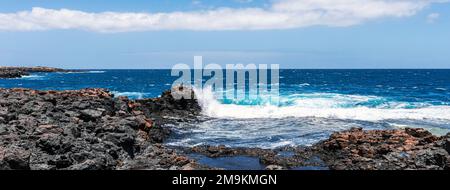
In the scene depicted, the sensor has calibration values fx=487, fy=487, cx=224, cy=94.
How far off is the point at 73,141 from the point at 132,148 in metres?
2.10

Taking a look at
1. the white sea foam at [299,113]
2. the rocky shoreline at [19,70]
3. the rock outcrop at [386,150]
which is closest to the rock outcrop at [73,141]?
the rock outcrop at [386,150]

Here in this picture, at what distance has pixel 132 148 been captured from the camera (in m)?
14.9

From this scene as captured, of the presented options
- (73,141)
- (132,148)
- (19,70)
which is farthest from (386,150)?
(19,70)

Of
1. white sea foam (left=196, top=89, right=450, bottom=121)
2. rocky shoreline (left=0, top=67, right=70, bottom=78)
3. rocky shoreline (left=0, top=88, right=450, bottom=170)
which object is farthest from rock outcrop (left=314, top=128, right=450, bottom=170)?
rocky shoreline (left=0, top=67, right=70, bottom=78)

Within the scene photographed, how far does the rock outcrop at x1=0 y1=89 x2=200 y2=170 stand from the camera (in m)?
11.7

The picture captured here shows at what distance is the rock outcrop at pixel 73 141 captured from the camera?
38.5 feet

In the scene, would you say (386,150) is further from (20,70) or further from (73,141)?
(20,70)

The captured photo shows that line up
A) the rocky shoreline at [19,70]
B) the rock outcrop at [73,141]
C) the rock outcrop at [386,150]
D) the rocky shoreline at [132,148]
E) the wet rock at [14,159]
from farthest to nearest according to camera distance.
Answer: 1. the rocky shoreline at [19,70]
2. the rock outcrop at [386,150]
3. the rocky shoreline at [132,148]
4. the rock outcrop at [73,141]
5. the wet rock at [14,159]

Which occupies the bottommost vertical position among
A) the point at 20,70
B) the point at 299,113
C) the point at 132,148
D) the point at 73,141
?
the point at 299,113

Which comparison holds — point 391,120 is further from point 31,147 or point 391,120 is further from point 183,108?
point 31,147

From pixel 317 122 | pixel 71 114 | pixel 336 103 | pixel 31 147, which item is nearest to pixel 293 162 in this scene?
pixel 31 147

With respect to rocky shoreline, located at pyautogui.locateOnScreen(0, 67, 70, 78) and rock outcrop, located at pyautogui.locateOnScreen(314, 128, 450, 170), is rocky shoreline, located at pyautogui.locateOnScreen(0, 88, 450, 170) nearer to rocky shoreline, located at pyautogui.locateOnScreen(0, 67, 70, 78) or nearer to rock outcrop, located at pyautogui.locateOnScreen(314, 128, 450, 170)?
rock outcrop, located at pyautogui.locateOnScreen(314, 128, 450, 170)

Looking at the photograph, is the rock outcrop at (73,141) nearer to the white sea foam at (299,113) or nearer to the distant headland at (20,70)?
the white sea foam at (299,113)
